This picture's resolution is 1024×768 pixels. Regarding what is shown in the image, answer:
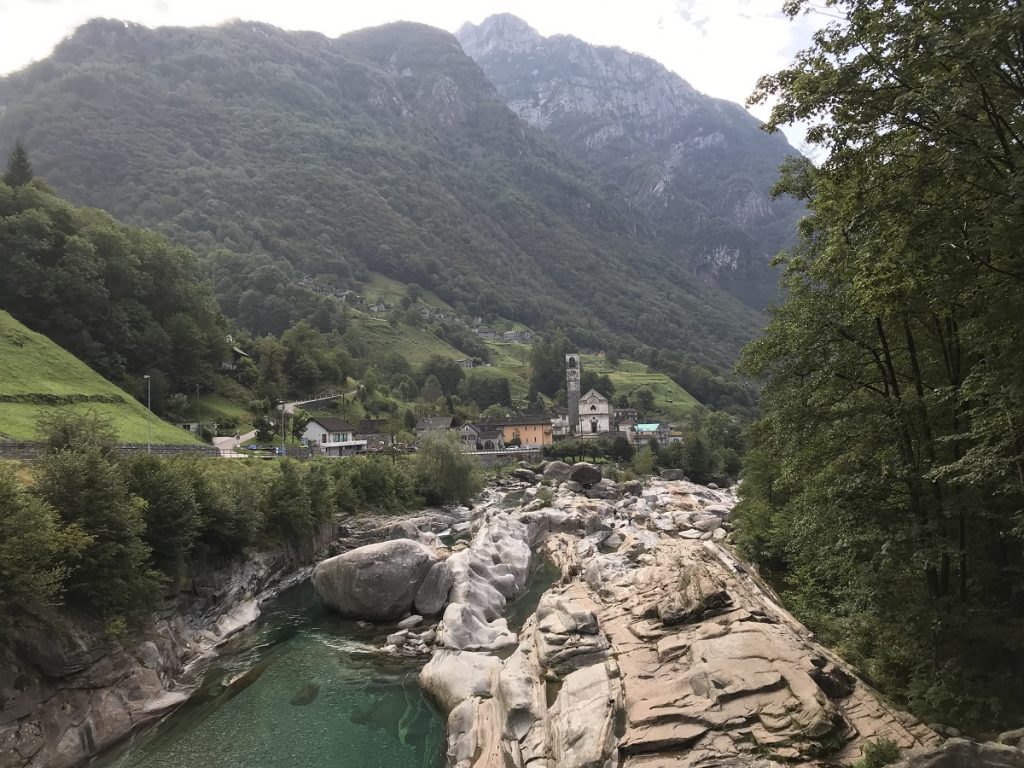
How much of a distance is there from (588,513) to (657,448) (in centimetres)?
6320

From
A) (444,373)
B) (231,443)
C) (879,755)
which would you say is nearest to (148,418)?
(231,443)

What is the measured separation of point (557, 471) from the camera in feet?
338

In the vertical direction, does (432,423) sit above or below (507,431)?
above

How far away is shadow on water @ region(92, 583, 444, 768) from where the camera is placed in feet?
66.4

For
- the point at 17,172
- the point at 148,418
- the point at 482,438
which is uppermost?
the point at 17,172

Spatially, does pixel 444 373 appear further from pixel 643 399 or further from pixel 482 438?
pixel 643 399

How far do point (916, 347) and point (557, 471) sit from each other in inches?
3517

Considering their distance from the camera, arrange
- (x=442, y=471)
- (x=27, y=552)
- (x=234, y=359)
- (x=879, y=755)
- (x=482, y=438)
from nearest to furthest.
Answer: (x=879, y=755) < (x=27, y=552) < (x=442, y=471) < (x=234, y=359) < (x=482, y=438)

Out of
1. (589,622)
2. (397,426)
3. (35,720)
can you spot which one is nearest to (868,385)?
(589,622)

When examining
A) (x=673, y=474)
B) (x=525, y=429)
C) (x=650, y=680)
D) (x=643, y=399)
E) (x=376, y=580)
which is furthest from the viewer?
(x=643, y=399)

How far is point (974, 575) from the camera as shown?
1338cm

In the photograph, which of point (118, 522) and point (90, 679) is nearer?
point (90, 679)

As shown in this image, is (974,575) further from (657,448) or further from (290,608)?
(657,448)

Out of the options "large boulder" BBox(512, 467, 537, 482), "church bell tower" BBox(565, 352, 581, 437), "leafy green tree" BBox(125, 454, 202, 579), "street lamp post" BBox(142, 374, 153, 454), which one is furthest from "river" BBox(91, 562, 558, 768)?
"church bell tower" BBox(565, 352, 581, 437)
